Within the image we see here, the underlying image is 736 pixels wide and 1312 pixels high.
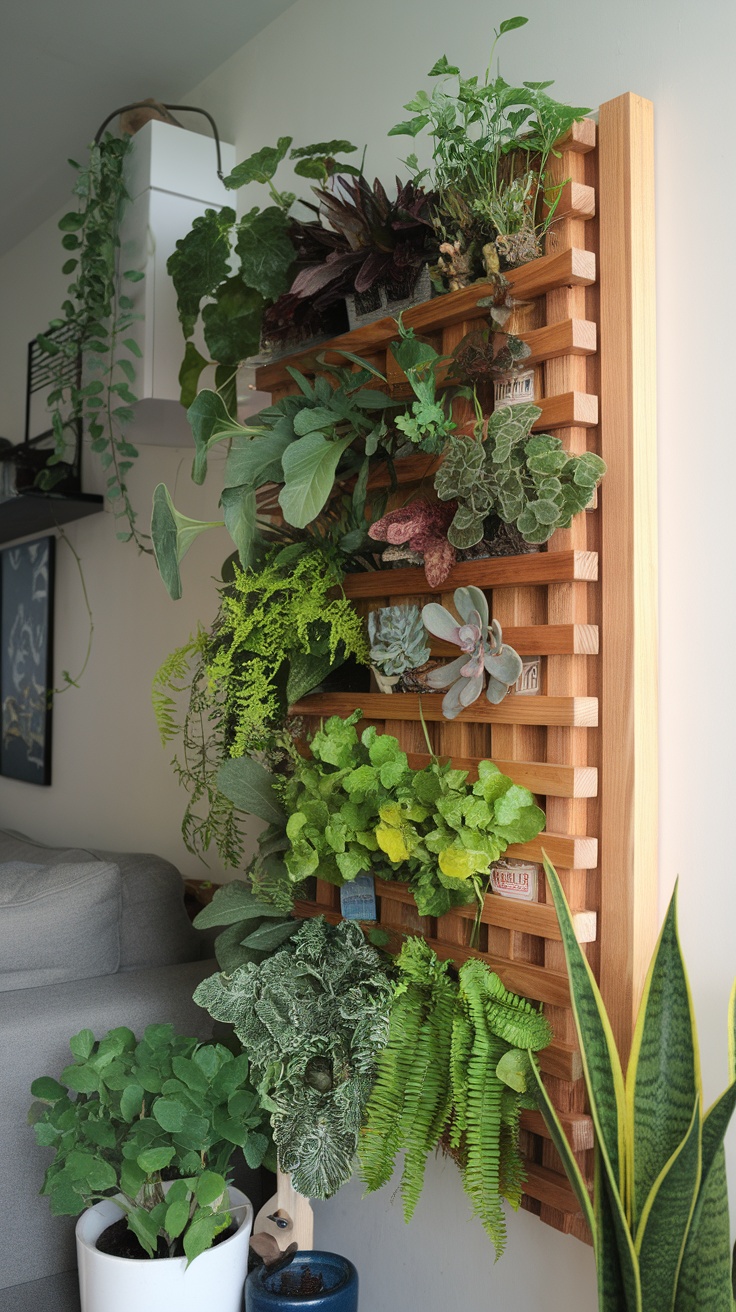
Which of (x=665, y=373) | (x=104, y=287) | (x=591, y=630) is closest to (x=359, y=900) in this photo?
(x=591, y=630)

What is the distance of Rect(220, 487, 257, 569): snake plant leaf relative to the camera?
1485mm

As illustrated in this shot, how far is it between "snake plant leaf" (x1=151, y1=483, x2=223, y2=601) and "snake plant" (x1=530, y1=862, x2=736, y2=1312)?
67cm

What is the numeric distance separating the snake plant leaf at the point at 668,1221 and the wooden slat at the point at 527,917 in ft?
0.90

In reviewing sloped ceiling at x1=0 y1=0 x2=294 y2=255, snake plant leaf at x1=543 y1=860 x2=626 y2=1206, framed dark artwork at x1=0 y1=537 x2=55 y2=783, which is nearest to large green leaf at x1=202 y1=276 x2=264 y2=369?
sloped ceiling at x1=0 y1=0 x2=294 y2=255

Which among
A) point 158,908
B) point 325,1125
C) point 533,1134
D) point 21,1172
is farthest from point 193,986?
point 533,1134

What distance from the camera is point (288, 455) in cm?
140

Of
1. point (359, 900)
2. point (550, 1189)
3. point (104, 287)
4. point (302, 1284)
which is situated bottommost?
point (302, 1284)

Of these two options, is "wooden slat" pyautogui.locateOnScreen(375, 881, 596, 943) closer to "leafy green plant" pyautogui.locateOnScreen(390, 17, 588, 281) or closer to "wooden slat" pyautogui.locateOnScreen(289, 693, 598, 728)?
"wooden slat" pyautogui.locateOnScreen(289, 693, 598, 728)

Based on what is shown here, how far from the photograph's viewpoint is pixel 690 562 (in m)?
1.33

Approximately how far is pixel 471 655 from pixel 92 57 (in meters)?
2.01

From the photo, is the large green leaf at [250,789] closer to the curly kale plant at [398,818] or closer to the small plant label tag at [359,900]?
the curly kale plant at [398,818]

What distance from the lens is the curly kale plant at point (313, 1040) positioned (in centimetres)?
140

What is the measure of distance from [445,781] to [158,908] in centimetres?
84

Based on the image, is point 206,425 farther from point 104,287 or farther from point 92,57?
point 92,57
